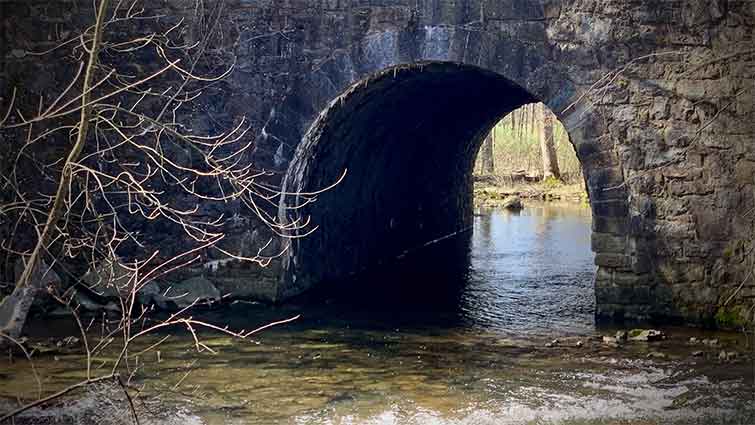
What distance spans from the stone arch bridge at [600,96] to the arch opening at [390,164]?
0.06m

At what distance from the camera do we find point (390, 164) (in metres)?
14.9

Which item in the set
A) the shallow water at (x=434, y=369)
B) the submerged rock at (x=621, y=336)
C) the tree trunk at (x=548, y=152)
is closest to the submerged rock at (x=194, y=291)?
the shallow water at (x=434, y=369)

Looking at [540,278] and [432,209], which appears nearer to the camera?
[540,278]

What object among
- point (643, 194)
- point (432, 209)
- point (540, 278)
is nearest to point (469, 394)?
point (643, 194)

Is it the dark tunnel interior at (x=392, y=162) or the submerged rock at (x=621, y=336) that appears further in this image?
the dark tunnel interior at (x=392, y=162)

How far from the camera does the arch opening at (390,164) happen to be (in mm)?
11032

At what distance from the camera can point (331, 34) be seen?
415 inches

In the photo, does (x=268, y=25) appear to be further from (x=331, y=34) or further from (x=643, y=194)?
(x=643, y=194)

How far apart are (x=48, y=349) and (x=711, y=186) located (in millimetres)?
6456

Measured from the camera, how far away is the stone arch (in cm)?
993

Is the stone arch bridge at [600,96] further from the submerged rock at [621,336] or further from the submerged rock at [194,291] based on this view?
the submerged rock at [621,336]

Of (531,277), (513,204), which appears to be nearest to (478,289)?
(531,277)

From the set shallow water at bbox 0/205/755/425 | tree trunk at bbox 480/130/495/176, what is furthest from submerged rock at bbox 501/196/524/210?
shallow water at bbox 0/205/755/425

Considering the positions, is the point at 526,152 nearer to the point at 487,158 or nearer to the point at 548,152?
the point at 487,158
